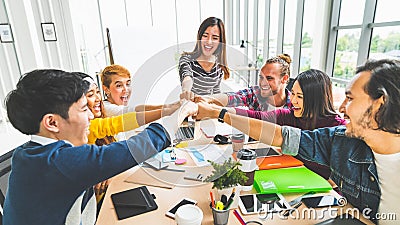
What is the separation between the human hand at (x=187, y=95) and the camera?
120cm

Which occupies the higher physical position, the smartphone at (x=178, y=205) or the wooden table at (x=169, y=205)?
the smartphone at (x=178, y=205)

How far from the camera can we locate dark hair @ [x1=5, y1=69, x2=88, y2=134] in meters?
0.74

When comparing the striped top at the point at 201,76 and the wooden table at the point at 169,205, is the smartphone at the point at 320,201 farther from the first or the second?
the striped top at the point at 201,76

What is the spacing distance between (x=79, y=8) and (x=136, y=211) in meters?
3.26

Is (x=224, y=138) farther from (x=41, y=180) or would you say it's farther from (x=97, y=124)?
(x=41, y=180)

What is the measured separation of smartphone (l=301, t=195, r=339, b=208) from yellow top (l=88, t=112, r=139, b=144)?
0.83 metres

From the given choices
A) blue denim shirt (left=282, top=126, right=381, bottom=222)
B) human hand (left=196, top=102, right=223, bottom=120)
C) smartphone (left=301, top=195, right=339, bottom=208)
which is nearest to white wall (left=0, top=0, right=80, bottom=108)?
human hand (left=196, top=102, right=223, bottom=120)

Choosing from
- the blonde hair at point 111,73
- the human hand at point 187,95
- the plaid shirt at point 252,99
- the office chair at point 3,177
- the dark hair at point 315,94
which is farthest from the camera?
the blonde hair at point 111,73

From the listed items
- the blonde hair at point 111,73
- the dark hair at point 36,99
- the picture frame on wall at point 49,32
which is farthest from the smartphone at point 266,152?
the picture frame on wall at point 49,32

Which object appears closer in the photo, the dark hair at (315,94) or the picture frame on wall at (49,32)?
the dark hair at (315,94)

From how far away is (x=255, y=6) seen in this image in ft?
16.7

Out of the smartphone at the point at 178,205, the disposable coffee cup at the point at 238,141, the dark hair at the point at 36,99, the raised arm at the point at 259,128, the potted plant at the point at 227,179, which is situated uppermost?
the dark hair at the point at 36,99

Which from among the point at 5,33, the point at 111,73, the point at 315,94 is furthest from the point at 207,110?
the point at 5,33

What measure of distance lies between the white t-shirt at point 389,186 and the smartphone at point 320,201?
140mm
